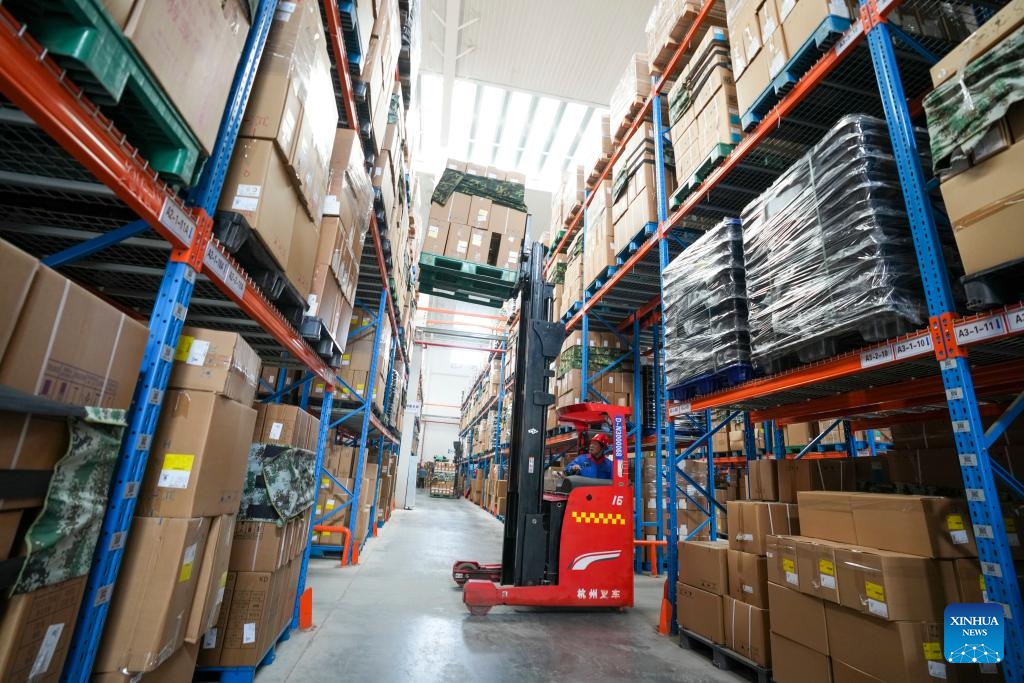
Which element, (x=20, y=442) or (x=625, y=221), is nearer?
(x=20, y=442)

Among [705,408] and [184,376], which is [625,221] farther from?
[184,376]

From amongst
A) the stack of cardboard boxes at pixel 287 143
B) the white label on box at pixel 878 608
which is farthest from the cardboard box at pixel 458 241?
the white label on box at pixel 878 608

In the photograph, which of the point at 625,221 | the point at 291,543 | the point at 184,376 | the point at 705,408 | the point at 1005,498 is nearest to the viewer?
the point at 184,376

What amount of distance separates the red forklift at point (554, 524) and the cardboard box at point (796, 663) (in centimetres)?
155

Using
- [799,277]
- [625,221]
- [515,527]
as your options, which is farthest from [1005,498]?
[625,221]

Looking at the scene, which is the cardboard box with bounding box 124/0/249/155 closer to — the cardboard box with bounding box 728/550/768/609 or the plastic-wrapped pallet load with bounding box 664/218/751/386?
the plastic-wrapped pallet load with bounding box 664/218/751/386

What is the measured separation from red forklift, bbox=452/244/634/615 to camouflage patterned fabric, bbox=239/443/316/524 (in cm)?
180

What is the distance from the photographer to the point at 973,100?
1933 millimetres

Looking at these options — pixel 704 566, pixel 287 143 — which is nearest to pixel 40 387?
pixel 287 143

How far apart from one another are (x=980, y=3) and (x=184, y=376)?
464 cm

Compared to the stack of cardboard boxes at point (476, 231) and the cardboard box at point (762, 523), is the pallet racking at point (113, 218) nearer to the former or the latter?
the cardboard box at point (762, 523)

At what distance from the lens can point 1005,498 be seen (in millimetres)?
2383

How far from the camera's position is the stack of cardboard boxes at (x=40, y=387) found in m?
1.19

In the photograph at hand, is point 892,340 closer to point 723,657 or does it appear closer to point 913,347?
point 913,347
